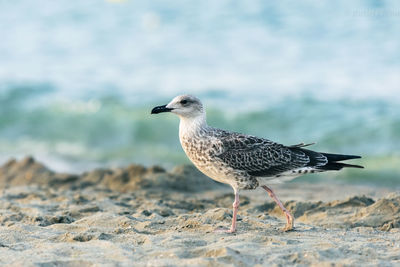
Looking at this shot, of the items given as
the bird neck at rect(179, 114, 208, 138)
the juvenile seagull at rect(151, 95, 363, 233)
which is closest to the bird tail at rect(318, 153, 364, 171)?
the juvenile seagull at rect(151, 95, 363, 233)

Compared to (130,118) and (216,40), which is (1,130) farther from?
(216,40)

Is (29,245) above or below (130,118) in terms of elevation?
below

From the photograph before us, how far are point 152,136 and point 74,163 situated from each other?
2.38 meters

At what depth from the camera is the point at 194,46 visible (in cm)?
2164

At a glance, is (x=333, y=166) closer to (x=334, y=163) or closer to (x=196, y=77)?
(x=334, y=163)

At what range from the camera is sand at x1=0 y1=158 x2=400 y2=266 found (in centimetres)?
537

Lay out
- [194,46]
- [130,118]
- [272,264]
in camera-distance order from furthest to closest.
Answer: [194,46] < [130,118] < [272,264]

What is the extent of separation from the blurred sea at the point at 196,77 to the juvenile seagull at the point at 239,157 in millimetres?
4800

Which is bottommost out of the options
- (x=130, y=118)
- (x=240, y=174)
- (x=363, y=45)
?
(x=240, y=174)

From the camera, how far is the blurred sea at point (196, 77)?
14.4 m

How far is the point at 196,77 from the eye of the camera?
18.9 m

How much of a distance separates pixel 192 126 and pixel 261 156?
78 cm

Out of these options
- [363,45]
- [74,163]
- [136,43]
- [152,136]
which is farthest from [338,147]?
[136,43]

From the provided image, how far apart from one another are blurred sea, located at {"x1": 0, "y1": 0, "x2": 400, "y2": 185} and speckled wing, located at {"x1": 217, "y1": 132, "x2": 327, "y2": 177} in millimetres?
4770
